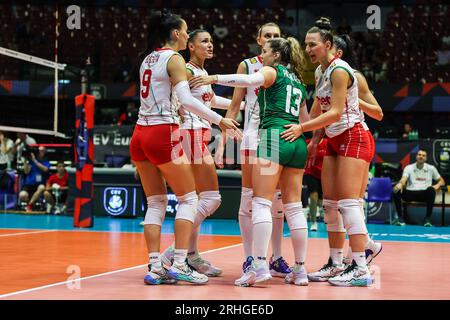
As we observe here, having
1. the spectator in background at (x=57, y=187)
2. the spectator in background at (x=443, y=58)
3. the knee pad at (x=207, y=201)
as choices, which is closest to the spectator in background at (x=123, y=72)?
the spectator in background at (x=57, y=187)

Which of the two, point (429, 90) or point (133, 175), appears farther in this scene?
point (429, 90)

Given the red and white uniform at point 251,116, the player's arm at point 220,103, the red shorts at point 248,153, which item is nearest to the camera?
the red shorts at point 248,153

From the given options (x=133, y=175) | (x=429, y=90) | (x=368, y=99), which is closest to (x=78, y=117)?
(x=133, y=175)

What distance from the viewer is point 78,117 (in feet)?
38.5

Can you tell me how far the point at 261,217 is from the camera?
537cm

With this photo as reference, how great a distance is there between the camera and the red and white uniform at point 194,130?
6082 mm

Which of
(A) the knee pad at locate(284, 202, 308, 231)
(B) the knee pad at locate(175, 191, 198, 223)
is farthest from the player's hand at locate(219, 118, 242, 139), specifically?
(A) the knee pad at locate(284, 202, 308, 231)

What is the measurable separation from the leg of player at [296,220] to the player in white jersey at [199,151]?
84 cm

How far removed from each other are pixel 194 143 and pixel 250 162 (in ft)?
1.76

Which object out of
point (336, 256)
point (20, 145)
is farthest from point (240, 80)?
point (20, 145)

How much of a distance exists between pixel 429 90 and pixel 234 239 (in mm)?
10683

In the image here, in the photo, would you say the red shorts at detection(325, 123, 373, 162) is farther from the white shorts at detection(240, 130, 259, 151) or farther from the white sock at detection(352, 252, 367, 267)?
the white sock at detection(352, 252, 367, 267)

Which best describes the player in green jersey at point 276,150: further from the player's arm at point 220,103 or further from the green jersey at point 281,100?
the player's arm at point 220,103
